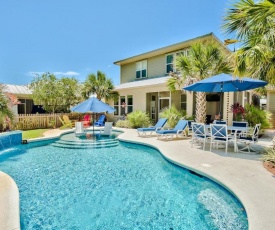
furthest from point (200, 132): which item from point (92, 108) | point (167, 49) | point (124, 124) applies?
point (167, 49)

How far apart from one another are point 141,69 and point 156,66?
242 centimetres

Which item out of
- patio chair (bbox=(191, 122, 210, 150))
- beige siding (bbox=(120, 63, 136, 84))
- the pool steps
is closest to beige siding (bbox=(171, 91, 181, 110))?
beige siding (bbox=(120, 63, 136, 84))

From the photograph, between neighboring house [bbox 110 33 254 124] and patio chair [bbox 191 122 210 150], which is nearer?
patio chair [bbox 191 122 210 150]

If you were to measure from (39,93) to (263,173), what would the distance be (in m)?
19.5

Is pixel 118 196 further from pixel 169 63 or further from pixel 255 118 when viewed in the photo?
pixel 169 63

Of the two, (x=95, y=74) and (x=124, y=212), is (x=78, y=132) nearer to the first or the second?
(x=95, y=74)

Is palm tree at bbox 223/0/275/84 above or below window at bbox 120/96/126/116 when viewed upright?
above

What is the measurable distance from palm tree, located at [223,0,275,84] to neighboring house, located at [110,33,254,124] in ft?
25.2

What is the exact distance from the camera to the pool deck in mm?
3596

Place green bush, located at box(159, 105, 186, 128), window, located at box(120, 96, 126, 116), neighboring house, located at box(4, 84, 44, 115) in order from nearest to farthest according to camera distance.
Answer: green bush, located at box(159, 105, 186, 128)
window, located at box(120, 96, 126, 116)
neighboring house, located at box(4, 84, 44, 115)

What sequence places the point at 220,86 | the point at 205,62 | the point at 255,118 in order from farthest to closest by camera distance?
the point at 255,118 < the point at 205,62 < the point at 220,86

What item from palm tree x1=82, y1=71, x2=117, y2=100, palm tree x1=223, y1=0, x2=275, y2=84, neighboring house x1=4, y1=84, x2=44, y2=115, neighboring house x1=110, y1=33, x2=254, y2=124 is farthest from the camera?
neighboring house x1=4, y1=84, x2=44, y2=115

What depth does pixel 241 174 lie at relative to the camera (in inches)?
221

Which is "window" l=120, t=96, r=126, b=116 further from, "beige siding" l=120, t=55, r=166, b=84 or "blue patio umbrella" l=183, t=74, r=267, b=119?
"blue patio umbrella" l=183, t=74, r=267, b=119
